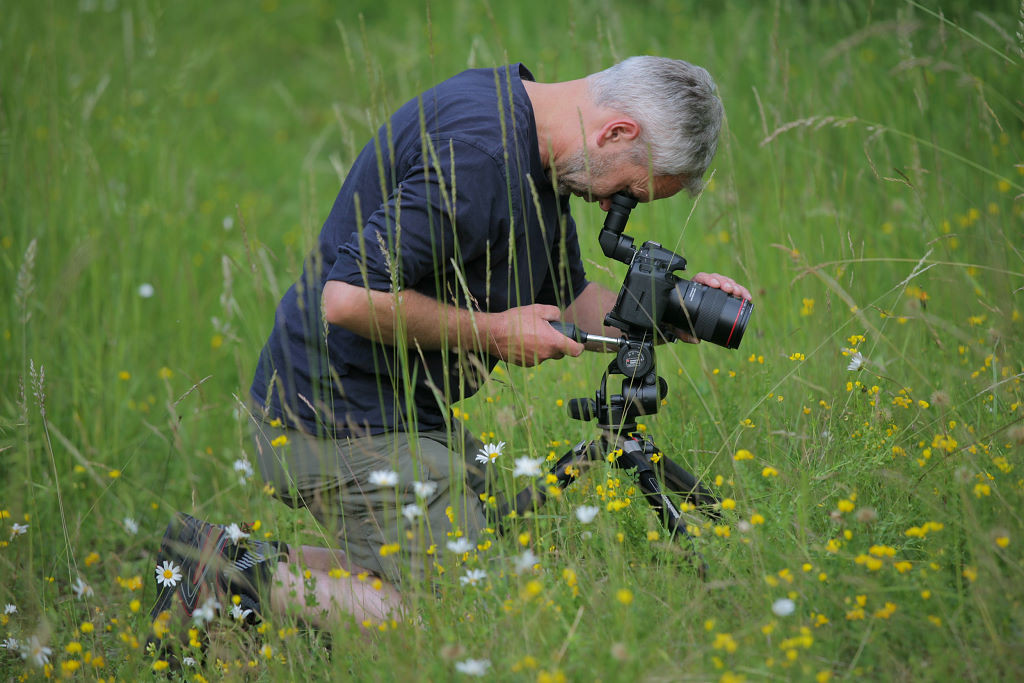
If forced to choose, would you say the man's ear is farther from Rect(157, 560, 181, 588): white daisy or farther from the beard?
Rect(157, 560, 181, 588): white daisy

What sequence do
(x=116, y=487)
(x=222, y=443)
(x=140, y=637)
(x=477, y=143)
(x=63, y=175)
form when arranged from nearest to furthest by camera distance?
(x=477, y=143), (x=140, y=637), (x=116, y=487), (x=222, y=443), (x=63, y=175)

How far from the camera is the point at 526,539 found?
1.92 m

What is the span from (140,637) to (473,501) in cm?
97

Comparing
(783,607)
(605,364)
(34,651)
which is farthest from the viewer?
(605,364)

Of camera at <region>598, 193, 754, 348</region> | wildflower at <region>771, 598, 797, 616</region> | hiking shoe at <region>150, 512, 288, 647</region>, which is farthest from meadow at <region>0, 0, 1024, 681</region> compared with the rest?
camera at <region>598, 193, 754, 348</region>

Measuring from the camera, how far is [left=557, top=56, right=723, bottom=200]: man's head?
2.28m

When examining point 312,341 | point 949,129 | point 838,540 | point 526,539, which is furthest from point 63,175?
point 949,129

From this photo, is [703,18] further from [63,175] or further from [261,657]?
Answer: [261,657]

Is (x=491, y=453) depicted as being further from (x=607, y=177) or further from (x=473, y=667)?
(x=607, y=177)

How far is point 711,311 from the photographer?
7.19 feet

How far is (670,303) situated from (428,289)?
25.8 inches

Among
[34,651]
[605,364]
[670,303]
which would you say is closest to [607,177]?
[670,303]

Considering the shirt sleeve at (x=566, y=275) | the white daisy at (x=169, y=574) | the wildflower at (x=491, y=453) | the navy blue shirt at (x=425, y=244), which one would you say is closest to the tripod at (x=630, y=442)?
the wildflower at (x=491, y=453)

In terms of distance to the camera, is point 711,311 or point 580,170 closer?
point 711,311
